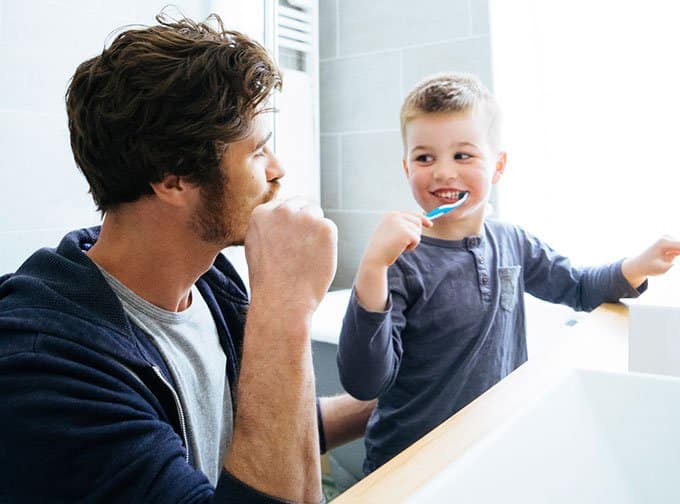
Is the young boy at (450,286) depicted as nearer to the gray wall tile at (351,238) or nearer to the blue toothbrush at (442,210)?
the blue toothbrush at (442,210)

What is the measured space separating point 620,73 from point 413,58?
698mm

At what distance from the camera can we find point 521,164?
6.77 feet

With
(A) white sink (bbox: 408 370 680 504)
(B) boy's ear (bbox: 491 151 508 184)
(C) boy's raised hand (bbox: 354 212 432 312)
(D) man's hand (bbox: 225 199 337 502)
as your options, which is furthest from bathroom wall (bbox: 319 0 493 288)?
(A) white sink (bbox: 408 370 680 504)

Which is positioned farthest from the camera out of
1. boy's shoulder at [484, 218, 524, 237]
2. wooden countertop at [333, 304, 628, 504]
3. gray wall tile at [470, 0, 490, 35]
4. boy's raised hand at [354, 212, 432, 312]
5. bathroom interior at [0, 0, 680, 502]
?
gray wall tile at [470, 0, 490, 35]

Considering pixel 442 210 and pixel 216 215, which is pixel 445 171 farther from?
pixel 216 215

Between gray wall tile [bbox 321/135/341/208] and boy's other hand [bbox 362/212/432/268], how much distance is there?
60.9 inches

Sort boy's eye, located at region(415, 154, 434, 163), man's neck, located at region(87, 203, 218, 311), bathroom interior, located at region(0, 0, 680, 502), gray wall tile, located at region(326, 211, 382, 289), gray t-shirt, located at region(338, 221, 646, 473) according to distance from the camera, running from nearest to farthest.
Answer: bathroom interior, located at region(0, 0, 680, 502), man's neck, located at region(87, 203, 218, 311), gray t-shirt, located at region(338, 221, 646, 473), boy's eye, located at region(415, 154, 434, 163), gray wall tile, located at region(326, 211, 382, 289)

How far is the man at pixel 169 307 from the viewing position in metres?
0.66

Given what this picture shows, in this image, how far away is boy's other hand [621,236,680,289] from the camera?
4.02 feet

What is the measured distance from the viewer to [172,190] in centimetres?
91

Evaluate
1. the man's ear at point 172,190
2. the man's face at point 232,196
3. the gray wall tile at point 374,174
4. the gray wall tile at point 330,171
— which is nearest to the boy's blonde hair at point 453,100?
the man's face at point 232,196

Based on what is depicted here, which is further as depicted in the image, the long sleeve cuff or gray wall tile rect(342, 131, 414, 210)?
gray wall tile rect(342, 131, 414, 210)

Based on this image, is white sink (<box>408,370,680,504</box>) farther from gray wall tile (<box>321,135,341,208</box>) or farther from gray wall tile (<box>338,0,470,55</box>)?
gray wall tile (<box>321,135,341,208</box>)

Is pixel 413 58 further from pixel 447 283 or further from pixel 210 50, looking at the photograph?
pixel 210 50
